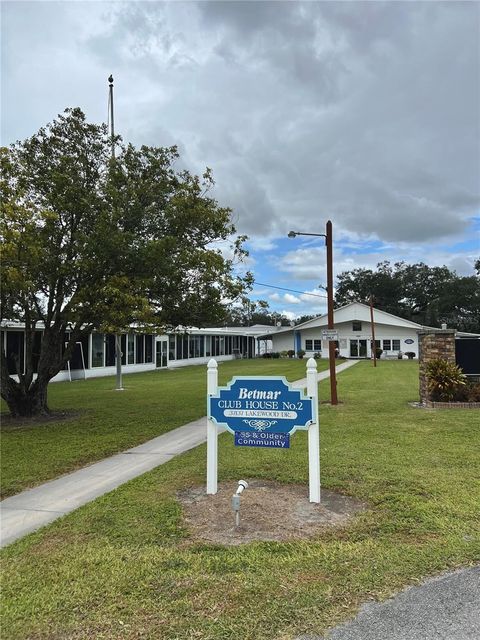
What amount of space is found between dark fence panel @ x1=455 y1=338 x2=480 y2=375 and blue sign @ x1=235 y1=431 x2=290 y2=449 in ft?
30.5

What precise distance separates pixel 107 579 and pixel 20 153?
9.82 m

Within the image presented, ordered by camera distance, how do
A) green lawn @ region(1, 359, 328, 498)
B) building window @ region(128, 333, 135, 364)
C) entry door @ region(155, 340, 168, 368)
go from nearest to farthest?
green lawn @ region(1, 359, 328, 498)
building window @ region(128, 333, 135, 364)
entry door @ region(155, 340, 168, 368)

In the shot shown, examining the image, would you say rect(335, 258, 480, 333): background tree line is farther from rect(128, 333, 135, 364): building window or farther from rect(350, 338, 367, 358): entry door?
rect(128, 333, 135, 364): building window

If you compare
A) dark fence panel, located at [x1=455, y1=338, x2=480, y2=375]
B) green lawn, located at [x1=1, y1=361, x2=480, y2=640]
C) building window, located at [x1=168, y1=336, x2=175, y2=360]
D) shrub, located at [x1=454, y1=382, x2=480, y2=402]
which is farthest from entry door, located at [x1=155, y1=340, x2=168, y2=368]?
green lawn, located at [x1=1, y1=361, x2=480, y2=640]

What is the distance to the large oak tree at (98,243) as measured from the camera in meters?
9.42

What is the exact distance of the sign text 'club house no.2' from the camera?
5.39 meters

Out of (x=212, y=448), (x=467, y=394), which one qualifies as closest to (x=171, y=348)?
(x=467, y=394)

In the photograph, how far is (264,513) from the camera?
16.5 feet

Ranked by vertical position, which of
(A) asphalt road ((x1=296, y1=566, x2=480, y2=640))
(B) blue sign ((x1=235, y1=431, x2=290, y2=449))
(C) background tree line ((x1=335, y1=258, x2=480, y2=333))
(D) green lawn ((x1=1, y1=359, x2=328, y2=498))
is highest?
(C) background tree line ((x1=335, y1=258, x2=480, y2=333))

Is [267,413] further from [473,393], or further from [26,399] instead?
[473,393]

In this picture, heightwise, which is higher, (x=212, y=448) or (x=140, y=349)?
(x=140, y=349)

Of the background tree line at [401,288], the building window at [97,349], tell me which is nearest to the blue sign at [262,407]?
the building window at [97,349]

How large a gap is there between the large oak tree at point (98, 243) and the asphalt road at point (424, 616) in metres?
6.92

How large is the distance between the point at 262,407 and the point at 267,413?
9cm
